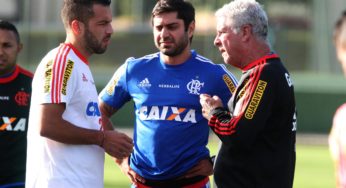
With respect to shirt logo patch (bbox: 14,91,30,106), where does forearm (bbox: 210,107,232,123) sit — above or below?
above

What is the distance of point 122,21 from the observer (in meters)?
23.4

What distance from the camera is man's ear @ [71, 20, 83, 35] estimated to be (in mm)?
6328

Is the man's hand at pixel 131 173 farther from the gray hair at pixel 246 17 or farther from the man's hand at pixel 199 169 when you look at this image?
the gray hair at pixel 246 17

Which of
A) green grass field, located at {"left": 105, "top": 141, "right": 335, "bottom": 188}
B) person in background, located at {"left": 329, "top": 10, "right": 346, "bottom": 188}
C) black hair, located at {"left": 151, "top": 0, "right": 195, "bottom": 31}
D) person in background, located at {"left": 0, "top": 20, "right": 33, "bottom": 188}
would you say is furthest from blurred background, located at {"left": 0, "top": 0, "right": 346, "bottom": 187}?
person in background, located at {"left": 329, "top": 10, "right": 346, "bottom": 188}

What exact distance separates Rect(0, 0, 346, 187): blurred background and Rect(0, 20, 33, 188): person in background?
14.7 metres

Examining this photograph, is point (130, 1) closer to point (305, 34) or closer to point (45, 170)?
point (305, 34)

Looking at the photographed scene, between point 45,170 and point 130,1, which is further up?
point 45,170

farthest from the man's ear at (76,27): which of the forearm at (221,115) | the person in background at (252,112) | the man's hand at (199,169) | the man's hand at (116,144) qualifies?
the man's hand at (199,169)

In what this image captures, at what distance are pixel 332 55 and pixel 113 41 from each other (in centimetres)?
537

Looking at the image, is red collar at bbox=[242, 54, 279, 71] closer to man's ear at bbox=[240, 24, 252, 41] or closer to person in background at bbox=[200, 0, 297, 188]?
person in background at bbox=[200, 0, 297, 188]

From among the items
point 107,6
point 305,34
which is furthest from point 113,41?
point 107,6

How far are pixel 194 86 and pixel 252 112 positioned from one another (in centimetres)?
122

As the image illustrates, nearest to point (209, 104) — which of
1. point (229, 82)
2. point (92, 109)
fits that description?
point (92, 109)

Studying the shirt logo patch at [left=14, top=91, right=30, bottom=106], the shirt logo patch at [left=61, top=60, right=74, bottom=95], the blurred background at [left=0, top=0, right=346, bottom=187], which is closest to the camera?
the shirt logo patch at [left=61, top=60, right=74, bottom=95]
